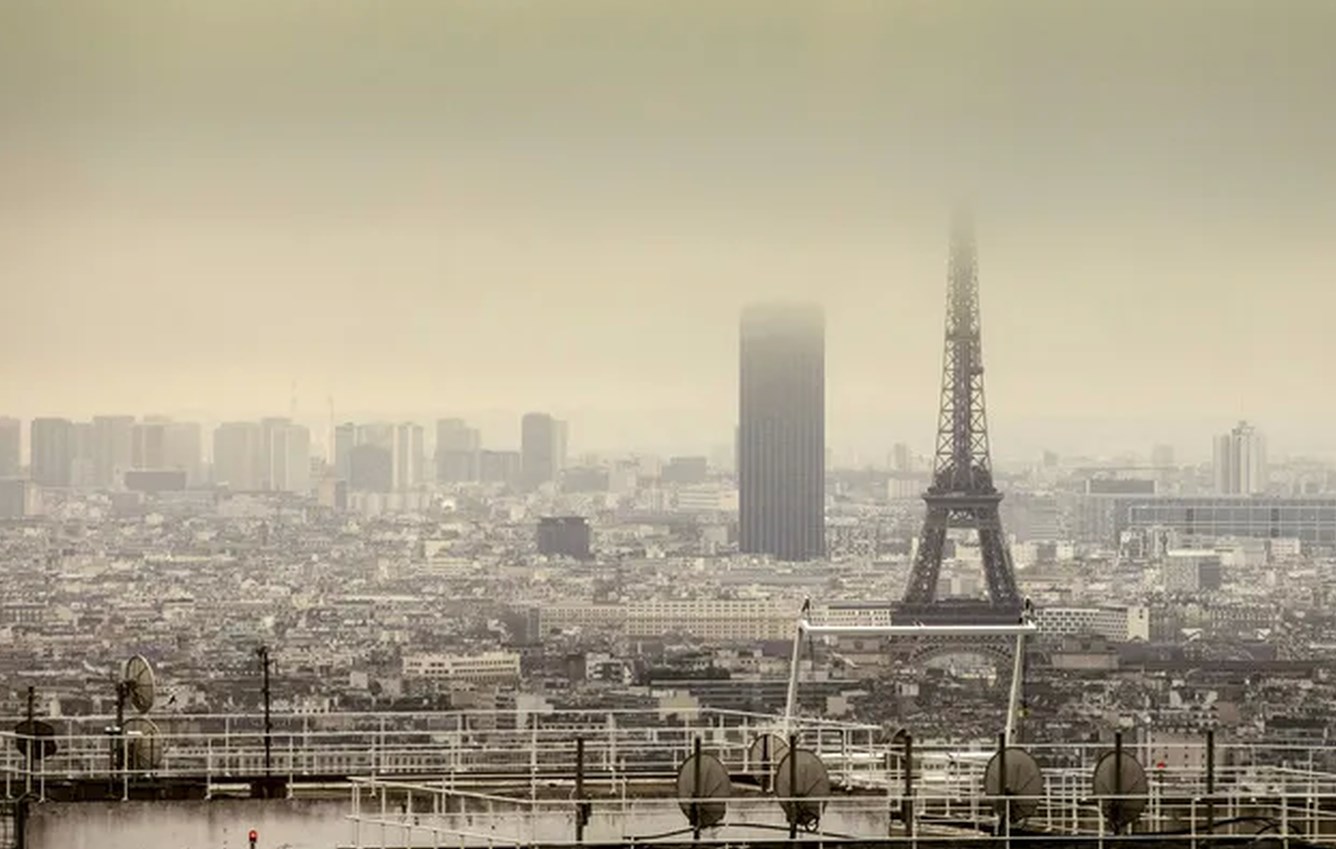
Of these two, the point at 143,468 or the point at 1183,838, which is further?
the point at 143,468

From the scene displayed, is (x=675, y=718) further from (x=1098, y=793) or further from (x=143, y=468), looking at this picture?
(x=1098, y=793)

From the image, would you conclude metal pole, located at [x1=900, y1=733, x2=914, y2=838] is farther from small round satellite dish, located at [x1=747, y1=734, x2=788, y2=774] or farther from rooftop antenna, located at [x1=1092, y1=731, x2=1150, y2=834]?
small round satellite dish, located at [x1=747, y1=734, x2=788, y2=774]

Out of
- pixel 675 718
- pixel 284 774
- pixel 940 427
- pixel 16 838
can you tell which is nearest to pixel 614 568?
pixel 940 427

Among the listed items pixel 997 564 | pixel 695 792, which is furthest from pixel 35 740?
pixel 997 564

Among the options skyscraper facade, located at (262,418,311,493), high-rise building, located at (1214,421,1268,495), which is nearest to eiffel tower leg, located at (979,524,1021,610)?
high-rise building, located at (1214,421,1268,495)

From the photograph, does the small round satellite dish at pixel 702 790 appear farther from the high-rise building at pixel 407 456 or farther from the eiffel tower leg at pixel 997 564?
the eiffel tower leg at pixel 997 564

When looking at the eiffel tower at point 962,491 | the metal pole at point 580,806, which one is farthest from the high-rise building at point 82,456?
the metal pole at point 580,806
